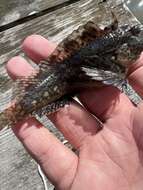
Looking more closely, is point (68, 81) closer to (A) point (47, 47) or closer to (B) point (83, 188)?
(A) point (47, 47)

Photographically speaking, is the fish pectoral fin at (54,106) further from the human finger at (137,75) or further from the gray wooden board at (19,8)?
the gray wooden board at (19,8)

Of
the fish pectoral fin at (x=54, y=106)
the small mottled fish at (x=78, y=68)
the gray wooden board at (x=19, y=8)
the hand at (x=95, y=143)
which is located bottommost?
the hand at (x=95, y=143)

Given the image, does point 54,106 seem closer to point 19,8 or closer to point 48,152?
point 48,152

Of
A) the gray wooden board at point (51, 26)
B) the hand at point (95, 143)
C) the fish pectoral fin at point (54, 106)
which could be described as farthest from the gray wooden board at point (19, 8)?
the fish pectoral fin at point (54, 106)

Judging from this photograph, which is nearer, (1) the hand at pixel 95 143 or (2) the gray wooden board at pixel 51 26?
(1) the hand at pixel 95 143

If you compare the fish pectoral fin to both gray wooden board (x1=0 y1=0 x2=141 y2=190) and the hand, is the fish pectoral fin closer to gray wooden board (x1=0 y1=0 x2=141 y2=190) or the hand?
the hand

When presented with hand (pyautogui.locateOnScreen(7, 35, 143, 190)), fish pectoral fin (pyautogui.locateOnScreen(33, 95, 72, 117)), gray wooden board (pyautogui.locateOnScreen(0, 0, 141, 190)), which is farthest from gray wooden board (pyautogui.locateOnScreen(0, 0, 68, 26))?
fish pectoral fin (pyautogui.locateOnScreen(33, 95, 72, 117))

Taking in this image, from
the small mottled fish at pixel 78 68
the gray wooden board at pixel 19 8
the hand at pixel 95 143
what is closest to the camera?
the hand at pixel 95 143
